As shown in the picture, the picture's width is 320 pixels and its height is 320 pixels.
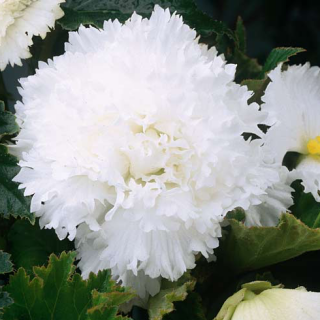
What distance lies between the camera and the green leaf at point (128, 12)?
0.62m

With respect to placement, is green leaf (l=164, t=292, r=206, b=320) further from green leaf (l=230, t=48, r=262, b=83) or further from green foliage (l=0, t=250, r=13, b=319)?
green leaf (l=230, t=48, r=262, b=83)

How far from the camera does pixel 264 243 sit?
534 mm

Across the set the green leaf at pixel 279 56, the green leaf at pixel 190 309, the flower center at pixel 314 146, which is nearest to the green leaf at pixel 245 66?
the green leaf at pixel 279 56

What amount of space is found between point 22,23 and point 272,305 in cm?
33

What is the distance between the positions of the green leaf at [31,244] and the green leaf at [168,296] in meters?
0.10

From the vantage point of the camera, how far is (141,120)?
19.6 inches

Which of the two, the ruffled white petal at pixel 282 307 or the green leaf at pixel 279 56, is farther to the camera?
the green leaf at pixel 279 56

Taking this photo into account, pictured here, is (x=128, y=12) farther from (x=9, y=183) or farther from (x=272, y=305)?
(x=272, y=305)

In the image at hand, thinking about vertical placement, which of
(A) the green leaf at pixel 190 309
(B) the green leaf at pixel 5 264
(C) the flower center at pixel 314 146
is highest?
(B) the green leaf at pixel 5 264

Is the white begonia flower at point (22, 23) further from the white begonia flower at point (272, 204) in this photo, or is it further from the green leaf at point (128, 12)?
the white begonia flower at point (272, 204)

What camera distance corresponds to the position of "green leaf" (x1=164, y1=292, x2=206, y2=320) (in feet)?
1.79

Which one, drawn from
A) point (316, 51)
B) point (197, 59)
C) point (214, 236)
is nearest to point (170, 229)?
point (214, 236)

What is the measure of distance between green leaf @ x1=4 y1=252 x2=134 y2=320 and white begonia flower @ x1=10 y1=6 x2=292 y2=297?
2cm

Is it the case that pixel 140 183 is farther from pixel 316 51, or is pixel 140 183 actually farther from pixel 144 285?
pixel 316 51
